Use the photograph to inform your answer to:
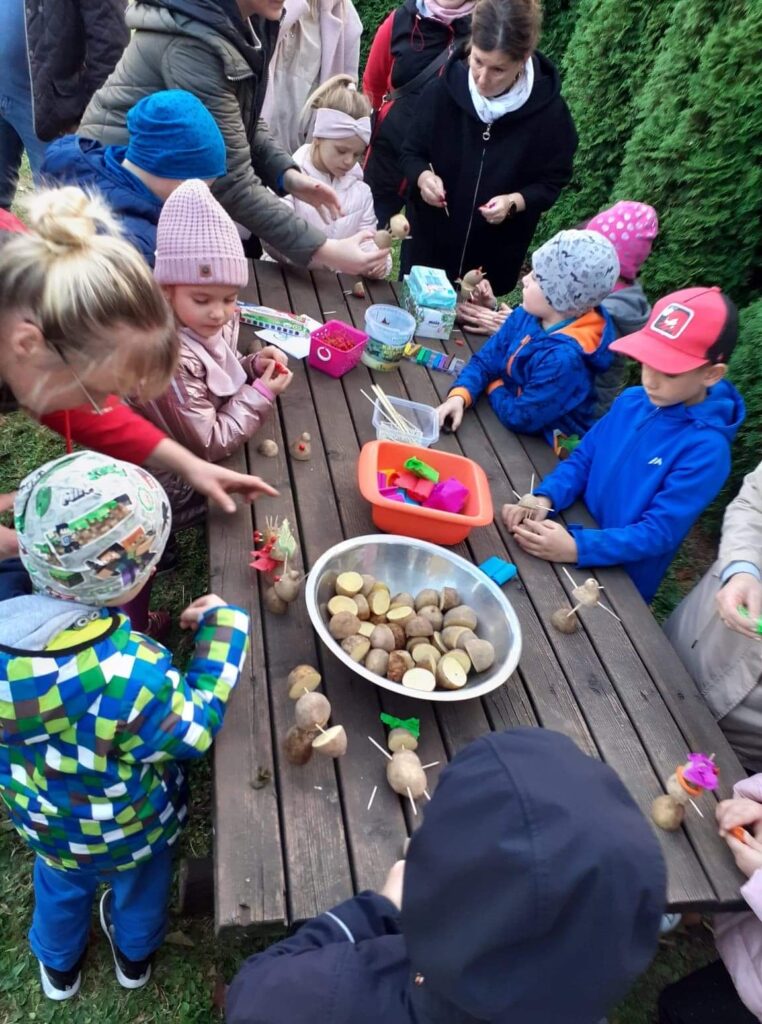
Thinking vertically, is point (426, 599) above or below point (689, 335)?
below

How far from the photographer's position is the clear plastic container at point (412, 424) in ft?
7.57

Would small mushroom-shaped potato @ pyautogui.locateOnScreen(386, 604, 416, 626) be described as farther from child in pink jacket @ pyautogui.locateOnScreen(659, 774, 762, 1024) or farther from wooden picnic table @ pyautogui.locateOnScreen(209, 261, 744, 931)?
child in pink jacket @ pyautogui.locateOnScreen(659, 774, 762, 1024)

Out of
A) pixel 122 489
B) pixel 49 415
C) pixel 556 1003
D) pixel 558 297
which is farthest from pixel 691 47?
pixel 556 1003

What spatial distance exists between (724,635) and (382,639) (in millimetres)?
1046

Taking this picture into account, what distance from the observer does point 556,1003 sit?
80cm

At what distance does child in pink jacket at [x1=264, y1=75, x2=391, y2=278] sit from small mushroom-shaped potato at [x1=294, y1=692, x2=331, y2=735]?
7.32ft

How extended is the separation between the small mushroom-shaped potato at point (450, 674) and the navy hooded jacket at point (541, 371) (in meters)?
1.20

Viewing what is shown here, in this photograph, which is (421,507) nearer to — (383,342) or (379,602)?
(379,602)

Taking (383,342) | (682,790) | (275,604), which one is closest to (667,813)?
(682,790)

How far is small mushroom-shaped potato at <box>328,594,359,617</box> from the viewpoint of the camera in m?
1.66

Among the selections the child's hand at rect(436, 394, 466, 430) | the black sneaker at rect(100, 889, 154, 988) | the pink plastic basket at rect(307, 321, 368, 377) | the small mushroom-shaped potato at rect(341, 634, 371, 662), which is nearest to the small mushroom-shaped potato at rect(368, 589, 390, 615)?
the small mushroom-shaped potato at rect(341, 634, 371, 662)

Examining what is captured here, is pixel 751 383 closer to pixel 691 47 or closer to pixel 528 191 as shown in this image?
pixel 528 191

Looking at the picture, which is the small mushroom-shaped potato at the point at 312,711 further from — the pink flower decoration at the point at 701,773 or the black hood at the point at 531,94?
the black hood at the point at 531,94

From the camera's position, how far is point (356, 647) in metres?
1.59
